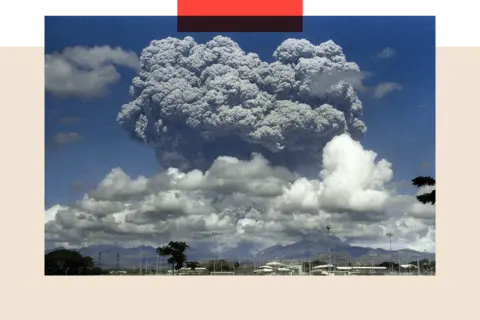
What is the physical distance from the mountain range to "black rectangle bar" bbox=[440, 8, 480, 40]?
2.52 m

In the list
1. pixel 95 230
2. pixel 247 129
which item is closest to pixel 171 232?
pixel 95 230

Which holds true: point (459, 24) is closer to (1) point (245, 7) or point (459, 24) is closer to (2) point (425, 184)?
(2) point (425, 184)

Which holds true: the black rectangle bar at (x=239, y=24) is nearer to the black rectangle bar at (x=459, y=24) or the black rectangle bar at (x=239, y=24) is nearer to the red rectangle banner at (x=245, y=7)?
the red rectangle banner at (x=245, y=7)

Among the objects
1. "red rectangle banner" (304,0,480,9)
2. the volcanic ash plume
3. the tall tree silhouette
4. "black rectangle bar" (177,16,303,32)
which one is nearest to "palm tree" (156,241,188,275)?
the volcanic ash plume

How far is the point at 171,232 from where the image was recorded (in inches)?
371

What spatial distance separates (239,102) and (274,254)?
190cm

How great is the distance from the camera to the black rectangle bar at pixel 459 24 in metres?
8.17

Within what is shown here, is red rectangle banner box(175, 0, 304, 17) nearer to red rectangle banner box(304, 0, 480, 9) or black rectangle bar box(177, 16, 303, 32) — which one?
red rectangle banner box(304, 0, 480, 9)

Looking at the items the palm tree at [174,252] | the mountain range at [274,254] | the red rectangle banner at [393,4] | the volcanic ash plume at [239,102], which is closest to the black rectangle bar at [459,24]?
the red rectangle banner at [393,4]

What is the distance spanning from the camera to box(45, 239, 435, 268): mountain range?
30.6 feet

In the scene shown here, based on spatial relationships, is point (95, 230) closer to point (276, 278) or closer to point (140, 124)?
point (140, 124)

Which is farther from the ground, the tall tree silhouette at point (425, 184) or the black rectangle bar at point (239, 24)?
the black rectangle bar at point (239, 24)

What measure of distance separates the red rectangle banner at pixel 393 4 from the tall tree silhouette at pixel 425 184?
2.13m

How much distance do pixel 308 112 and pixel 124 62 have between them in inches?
90.0
